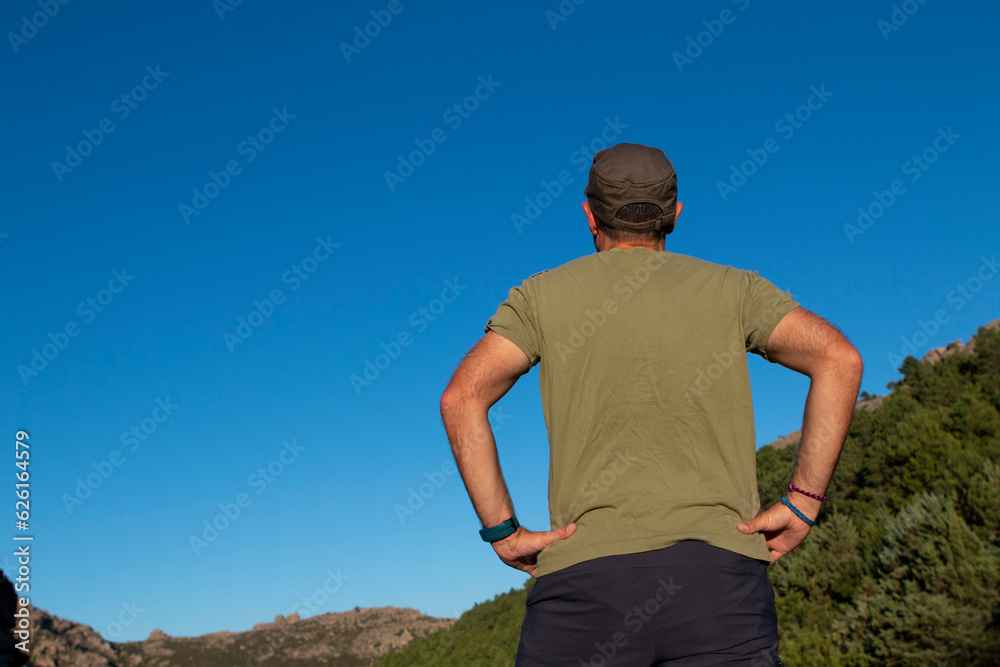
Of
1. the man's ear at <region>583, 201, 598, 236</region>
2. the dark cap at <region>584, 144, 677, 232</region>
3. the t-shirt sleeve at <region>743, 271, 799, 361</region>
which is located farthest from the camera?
the man's ear at <region>583, 201, 598, 236</region>

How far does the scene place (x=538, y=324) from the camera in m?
2.79

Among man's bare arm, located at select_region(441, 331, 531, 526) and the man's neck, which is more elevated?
the man's neck

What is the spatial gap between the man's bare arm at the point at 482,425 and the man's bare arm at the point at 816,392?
0.95m

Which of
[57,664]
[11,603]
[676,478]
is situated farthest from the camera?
[57,664]

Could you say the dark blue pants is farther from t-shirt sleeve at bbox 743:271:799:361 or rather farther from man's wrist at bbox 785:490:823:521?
t-shirt sleeve at bbox 743:271:799:361

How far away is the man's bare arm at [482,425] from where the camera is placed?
280cm

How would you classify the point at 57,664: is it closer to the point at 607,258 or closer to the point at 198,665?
the point at 198,665

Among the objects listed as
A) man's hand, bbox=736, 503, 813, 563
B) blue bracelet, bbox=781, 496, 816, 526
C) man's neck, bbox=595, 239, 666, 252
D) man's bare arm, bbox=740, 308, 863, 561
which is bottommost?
man's hand, bbox=736, 503, 813, 563

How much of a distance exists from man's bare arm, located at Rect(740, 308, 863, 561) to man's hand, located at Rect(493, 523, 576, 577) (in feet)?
2.52

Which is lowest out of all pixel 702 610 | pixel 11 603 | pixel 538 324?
pixel 702 610

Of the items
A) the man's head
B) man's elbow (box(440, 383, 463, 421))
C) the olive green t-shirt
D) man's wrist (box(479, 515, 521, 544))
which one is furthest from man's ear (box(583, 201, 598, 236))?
man's wrist (box(479, 515, 521, 544))

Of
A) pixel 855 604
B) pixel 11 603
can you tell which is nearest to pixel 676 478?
pixel 11 603

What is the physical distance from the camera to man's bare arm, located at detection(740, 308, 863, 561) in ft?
9.25

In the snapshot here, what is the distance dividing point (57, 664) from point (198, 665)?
28.2 meters
